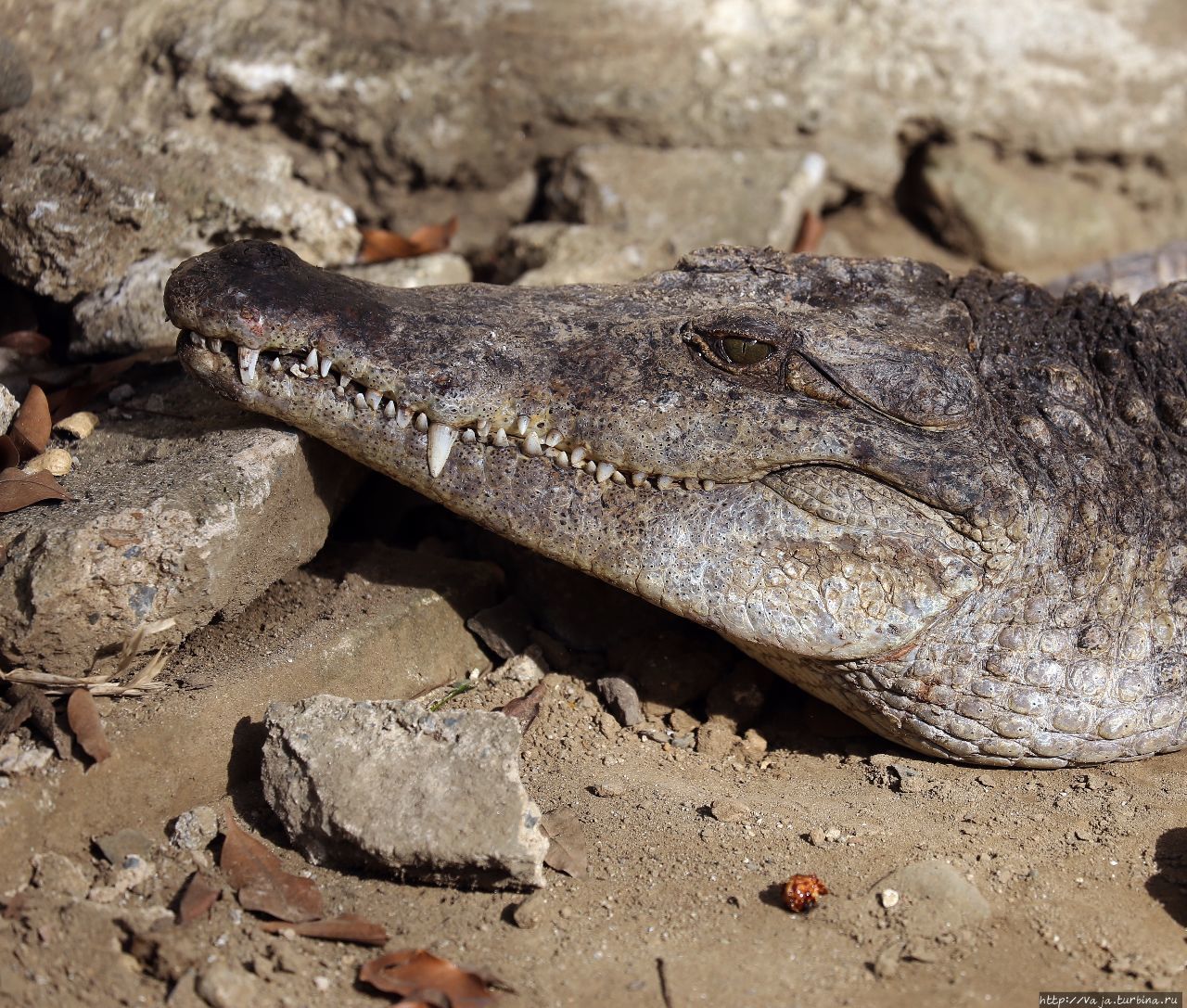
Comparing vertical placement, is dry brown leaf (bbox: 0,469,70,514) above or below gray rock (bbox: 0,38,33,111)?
below

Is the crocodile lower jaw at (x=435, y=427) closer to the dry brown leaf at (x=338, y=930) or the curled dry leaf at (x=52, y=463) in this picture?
the curled dry leaf at (x=52, y=463)

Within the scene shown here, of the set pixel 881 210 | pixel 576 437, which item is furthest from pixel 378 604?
pixel 881 210

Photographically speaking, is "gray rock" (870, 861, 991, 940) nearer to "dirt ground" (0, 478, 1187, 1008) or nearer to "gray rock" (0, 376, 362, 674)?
"dirt ground" (0, 478, 1187, 1008)

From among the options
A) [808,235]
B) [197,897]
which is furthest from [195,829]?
[808,235]

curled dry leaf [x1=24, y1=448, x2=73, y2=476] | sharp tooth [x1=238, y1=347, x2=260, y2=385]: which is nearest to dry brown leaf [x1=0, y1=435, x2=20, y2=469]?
curled dry leaf [x1=24, y1=448, x2=73, y2=476]

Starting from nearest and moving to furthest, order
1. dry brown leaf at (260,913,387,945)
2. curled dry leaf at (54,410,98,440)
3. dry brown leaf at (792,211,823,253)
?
dry brown leaf at (260,913,387,945)
curled dry leaf at (54,410,98,440)
dry brown leaf at (792,211,823,253)

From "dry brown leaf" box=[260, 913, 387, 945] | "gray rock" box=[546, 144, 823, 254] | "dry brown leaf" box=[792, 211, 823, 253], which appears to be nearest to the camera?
"dry brown leaf" box=[260, 913, 387, 945]

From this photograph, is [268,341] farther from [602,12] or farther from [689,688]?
[602,12]
